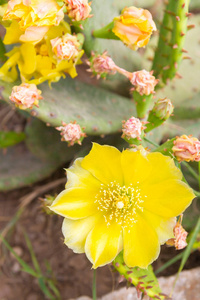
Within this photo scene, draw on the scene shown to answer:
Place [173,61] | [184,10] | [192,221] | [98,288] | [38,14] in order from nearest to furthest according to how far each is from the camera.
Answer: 1. [38,14]
2. [184,10]
3. [173,61]
4. [192,221]
5. [98,288]

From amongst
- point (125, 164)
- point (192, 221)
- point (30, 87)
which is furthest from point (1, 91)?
point (192, 221)

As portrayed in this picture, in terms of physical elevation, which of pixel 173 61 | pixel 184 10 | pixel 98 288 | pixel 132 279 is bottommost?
pixel 98 288

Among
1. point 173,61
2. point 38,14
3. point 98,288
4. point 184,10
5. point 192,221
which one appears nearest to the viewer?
point 38,14

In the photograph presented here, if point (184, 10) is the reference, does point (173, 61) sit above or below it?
below

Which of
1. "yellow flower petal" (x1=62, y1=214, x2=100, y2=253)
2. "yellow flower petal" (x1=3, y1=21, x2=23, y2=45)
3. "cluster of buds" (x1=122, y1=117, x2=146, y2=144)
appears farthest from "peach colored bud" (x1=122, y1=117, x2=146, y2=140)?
"yellow flower petal" (x1=3, y1=21, x2=23, y2=45)

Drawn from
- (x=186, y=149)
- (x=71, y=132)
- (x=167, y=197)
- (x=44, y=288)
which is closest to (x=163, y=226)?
(x=167, y=197)

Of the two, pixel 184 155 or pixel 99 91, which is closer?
pixel 184 155

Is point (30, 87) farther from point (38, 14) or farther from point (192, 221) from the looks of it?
point (192, 221)
